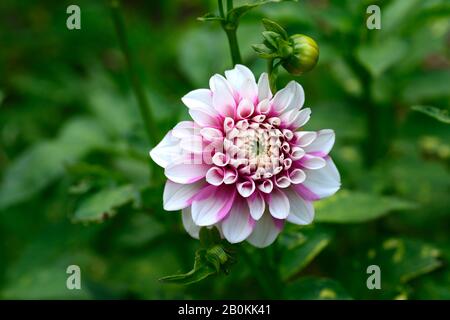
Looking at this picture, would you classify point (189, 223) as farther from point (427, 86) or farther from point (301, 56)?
point (427, 86)

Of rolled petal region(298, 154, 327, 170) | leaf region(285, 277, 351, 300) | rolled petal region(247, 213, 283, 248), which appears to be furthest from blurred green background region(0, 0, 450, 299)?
rolled petal region(298, 154, 327, 170)

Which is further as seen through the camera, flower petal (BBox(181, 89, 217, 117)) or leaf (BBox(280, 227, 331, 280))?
leaf (BBox(280, 227, 331, 280))

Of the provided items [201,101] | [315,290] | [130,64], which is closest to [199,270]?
[201,101]

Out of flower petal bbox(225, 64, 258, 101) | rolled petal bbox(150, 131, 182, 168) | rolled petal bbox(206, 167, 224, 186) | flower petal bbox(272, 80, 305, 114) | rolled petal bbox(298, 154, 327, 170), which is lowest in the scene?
rolled petal bbox(206, 167, 224, 186)

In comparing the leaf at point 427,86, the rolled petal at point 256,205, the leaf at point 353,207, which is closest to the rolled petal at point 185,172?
the rolled petal at point 256,205

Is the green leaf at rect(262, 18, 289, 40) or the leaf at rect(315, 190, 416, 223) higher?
the green leaf at rect(262, 18, 289, 40)

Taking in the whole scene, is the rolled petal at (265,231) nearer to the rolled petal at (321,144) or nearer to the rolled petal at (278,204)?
the rolled petal at (278,204)

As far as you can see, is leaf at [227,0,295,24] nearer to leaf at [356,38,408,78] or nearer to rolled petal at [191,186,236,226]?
rolled petal at [191,186,236,226]
